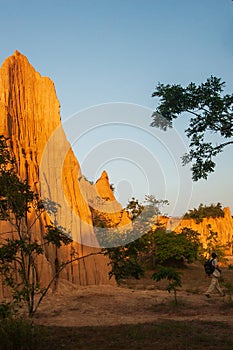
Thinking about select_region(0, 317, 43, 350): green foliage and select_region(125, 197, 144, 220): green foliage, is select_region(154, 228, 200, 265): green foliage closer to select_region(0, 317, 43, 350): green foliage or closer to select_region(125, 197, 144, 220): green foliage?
select_region(125, 197, 144, 220): green foliage

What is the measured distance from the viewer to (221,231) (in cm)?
6769

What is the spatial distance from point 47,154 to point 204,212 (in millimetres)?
50087

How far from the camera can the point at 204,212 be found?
67.9m

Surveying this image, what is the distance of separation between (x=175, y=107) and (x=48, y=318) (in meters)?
7.37

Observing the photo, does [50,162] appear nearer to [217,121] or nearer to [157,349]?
[217,121]

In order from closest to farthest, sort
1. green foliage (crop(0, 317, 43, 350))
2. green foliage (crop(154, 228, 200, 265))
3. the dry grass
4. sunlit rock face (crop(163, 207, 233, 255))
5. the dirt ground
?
green foliage (crop(0, 317, 43, 350))
the dry grass
the dirt ground
green foliage (crop(154, 228, 200, 265))
sunlit rock face (crop(163, 207, 233, 255))

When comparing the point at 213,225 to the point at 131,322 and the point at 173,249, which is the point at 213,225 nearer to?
the point at 173,249

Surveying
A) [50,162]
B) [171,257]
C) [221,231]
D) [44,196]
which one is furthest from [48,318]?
[221,231]

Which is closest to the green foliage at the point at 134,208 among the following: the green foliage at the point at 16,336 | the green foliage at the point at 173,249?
the green foliage at the point at 173,249

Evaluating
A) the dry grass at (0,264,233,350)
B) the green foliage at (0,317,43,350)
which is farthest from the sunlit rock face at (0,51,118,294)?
the green foliage at (0,317,43,350)

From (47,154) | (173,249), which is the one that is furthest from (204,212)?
(47,154)

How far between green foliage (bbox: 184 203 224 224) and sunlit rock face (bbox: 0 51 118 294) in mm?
44991

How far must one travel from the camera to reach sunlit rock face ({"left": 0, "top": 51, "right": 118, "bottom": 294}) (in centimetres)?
2100

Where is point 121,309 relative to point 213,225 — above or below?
below
